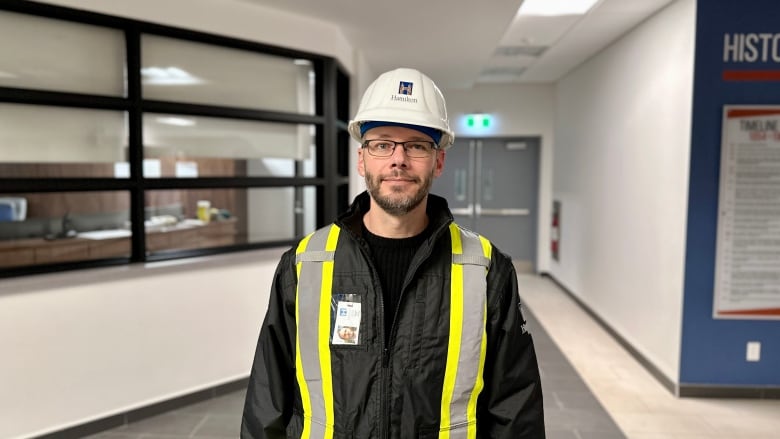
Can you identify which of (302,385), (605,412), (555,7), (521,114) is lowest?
(605,412)

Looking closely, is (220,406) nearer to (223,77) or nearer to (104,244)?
(104,244)

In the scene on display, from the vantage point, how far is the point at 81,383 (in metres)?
3.19

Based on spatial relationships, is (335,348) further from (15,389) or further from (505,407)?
(15,389)

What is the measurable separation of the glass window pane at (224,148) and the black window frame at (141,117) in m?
0.10

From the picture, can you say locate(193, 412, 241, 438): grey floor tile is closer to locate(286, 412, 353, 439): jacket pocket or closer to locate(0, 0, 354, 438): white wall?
locate(0, 0, 354, 438): white wall

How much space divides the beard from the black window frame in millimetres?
2381

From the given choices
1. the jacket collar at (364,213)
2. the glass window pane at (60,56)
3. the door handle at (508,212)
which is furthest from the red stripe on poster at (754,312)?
the door handle at (508,212)

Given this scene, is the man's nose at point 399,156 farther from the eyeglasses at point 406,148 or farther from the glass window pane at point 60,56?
the glass window pane at point 60,56

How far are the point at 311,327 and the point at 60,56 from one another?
104 inches

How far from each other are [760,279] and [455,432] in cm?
335

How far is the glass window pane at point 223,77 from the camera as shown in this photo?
3602 millimetres

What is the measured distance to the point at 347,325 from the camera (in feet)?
4.46

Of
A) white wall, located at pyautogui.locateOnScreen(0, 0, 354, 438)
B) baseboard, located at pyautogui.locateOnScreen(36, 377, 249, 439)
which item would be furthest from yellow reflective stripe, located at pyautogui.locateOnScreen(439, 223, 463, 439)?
baseboard, located at pyautogui.locateOnScreen(36, 377, 249, 439)

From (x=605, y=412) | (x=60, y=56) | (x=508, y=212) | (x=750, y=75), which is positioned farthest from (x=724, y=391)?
(x=508, y=212)
